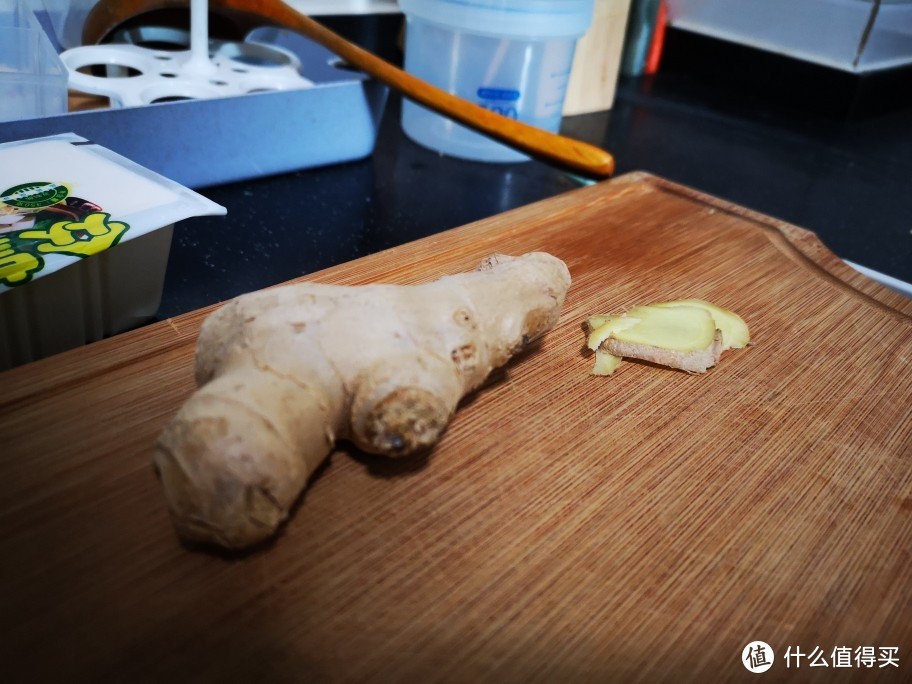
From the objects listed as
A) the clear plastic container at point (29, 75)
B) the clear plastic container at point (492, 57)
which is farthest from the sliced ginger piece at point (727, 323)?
the clear plastic container at point (29, 75)

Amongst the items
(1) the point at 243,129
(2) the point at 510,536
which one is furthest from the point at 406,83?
(2) the point at 510,536

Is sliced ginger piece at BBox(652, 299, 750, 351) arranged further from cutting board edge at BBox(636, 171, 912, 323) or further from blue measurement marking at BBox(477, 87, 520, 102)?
blue measurement marking at BBox(477, 87, 520, 102)

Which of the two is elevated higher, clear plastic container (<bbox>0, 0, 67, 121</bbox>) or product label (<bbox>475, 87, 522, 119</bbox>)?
clear plastic container (<bbox>0, 0, 67, 121</bbox>)

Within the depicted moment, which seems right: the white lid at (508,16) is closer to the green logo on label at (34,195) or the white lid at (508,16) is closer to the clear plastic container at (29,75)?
the clear plastic container at (29,75)

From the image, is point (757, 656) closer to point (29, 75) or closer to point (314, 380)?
point (314, 380)

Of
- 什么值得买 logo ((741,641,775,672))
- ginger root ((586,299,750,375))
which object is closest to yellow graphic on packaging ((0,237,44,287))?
ginger root ((586,299,750,375))

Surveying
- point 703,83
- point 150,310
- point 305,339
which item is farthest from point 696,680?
point 703,83

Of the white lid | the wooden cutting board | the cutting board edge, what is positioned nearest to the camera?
the wooden cutting board
